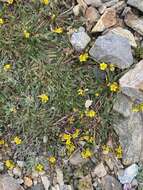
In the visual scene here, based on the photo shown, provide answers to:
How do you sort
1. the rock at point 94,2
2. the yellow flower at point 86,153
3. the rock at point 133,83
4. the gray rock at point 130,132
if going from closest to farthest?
the rock at point 133,83, the yellow flower at point 86,153, the gray rock at point 130,132, the rock at point 94,2

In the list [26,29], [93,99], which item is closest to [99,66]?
[93,99]

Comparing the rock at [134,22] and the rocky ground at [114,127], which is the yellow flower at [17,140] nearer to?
the rocky ground at [114,127]

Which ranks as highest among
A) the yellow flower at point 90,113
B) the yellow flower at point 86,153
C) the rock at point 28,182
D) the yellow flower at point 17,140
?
the yellow flower at point 90,113

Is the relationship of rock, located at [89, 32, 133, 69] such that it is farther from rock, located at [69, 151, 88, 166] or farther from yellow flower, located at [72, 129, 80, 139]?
rock, located at [69, 151, 88, 166]

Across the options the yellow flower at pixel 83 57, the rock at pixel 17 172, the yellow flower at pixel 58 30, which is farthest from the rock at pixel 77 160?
the yellow flower at pixel 58 30

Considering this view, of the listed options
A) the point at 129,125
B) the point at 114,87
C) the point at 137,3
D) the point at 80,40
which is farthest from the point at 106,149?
the point at 137,3

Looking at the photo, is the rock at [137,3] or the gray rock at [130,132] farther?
the rock at [137,3]

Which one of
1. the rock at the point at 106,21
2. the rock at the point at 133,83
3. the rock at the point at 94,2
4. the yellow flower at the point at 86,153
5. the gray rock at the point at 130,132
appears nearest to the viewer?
the rock at the point at 133,83

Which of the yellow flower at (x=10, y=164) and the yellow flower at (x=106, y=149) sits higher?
the yellow flower at (x=106, y=149)
